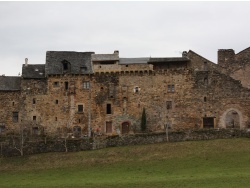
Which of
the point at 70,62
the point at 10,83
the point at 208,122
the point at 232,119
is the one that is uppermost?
the point at 70,62

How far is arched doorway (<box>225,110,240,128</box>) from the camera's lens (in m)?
78.8

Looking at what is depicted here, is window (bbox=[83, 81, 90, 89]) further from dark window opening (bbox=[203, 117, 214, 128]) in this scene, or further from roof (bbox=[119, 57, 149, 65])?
dark window opening (bbox=[203, 117, 214, 128])

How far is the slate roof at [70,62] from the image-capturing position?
265 feet

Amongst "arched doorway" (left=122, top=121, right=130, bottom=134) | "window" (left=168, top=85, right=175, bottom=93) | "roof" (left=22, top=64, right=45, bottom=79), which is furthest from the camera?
"roof" (left=22, top=64, right=45, bottom=79)

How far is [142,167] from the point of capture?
181 ft

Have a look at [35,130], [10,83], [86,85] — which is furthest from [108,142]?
[10,83]

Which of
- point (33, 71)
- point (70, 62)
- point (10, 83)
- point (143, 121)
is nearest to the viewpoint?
point (143, 121)

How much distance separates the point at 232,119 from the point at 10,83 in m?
33.8

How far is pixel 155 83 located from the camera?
263 feet

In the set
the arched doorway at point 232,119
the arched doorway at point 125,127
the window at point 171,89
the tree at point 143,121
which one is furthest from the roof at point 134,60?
the arched doorway at point 232,119

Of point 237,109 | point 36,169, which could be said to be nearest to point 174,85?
point 237,109

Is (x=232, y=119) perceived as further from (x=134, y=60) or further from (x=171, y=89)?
(x=134, y=60)

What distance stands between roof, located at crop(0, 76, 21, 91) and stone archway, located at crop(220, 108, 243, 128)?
1218 inches

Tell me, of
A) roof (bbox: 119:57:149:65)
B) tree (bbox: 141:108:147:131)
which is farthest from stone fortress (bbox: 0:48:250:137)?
roof (bbox: 119:57:149:65)
